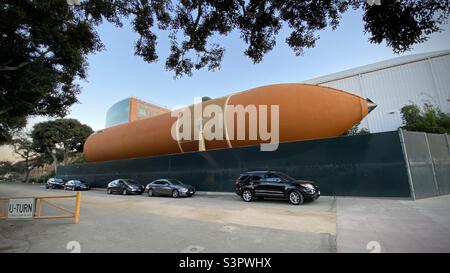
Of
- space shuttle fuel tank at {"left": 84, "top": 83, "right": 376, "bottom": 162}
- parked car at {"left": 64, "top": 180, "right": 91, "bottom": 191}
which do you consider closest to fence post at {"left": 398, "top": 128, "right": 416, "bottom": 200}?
space shuttle fuel tank at {"left": 84, "top": 83, "right": 376, "bottom": 162}

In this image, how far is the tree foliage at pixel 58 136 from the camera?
48.2 m

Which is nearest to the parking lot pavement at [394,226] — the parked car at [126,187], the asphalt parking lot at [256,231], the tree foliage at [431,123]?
the asphalt parking lot at [256,231]

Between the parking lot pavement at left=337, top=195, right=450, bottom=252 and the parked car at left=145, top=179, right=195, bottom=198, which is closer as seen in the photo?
the parking lot pavement at left=337, top=195, right=450, bottom=252

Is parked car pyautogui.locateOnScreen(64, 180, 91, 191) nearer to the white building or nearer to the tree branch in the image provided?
the tree branch

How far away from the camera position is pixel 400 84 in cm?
3203

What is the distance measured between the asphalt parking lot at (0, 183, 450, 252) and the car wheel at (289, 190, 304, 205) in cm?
156

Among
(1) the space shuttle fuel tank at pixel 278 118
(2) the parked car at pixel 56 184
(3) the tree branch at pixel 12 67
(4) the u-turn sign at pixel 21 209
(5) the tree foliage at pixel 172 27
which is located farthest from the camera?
(2) the parked car at pixel 56 184

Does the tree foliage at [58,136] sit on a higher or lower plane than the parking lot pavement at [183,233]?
higher

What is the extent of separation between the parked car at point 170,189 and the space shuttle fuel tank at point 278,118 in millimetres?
2947

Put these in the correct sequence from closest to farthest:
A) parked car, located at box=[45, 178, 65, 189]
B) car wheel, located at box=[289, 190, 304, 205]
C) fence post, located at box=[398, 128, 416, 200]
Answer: fence post, located at box=[398, 128, 416, 200], car wheel, located at box=[289, 190, 304, 205], parked car, located at box=[45, 178, 65, 189]

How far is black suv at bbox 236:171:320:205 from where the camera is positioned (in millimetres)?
11922

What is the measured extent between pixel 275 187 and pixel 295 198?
121cm

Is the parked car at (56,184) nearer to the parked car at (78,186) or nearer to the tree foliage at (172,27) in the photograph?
the parked car at (78,186)
